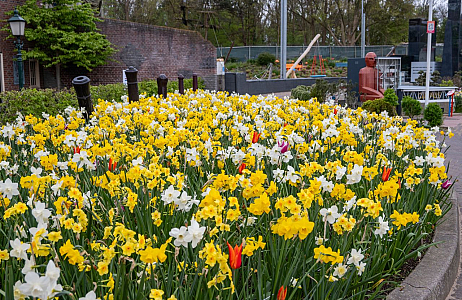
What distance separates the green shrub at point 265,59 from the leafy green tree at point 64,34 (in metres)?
16.8

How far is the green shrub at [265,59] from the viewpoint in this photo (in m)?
38.1

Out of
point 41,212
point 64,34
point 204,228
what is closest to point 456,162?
point 204,228

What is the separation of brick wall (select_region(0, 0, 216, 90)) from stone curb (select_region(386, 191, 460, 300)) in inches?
837

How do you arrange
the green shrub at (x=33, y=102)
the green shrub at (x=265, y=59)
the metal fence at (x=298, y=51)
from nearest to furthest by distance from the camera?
the green shrub at (x=33, y=102), the green shrub at (x=265, y=59), the metal fence at (x=298, y=51)

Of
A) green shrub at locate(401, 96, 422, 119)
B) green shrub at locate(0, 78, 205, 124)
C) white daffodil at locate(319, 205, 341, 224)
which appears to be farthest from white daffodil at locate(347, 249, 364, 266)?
green shrub at locate(401, 96, 422, 119)

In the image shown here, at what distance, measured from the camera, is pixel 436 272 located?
3238 mm

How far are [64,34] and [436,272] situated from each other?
21.0 meters

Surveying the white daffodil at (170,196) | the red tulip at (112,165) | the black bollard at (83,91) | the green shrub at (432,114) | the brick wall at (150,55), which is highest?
the brick wall at (150,55)

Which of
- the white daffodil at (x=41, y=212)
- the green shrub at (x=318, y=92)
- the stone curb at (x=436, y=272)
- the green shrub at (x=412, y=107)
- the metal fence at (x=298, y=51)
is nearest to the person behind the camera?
the white daffodil at (x=41, y=212)

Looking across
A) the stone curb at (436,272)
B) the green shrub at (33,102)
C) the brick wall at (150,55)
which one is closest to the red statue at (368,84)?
the brick wall at (150,55)

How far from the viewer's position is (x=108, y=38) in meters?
23.9

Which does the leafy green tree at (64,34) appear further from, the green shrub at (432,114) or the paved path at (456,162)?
the paved path at (456,162)

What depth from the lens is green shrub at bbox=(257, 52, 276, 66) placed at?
125 ft

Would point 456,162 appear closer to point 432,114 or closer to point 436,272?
point 432,114
